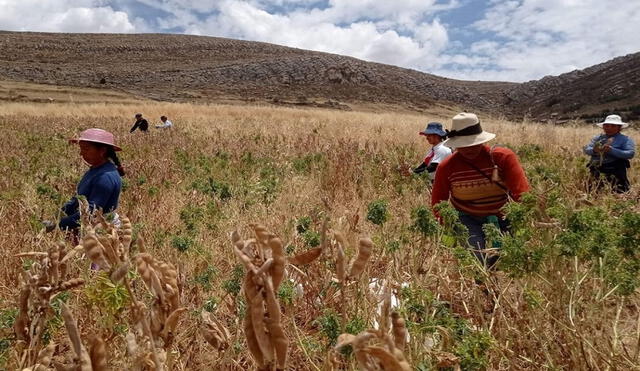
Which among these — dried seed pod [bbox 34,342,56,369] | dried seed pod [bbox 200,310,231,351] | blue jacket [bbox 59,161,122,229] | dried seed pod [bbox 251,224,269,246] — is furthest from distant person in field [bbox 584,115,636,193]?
dried seed pod [bbox 34,342,56,369]

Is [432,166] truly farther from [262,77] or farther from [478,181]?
[262,77]

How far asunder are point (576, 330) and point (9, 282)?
283 cm

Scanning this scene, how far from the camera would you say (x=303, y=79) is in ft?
201

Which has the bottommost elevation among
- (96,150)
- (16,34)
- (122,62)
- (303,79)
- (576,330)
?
(576,330)

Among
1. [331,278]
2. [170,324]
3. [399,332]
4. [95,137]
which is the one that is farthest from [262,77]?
[399,332]

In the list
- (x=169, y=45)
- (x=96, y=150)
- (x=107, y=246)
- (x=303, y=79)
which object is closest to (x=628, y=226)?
(x=107, y=246)

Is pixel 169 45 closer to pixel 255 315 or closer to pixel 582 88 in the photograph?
pixel 582 88

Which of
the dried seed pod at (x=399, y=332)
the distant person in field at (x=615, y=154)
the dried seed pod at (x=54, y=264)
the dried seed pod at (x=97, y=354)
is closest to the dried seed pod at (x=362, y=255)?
the dried seed pod at (x=399, y=332)

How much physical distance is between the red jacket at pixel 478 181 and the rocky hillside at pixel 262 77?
127 feet

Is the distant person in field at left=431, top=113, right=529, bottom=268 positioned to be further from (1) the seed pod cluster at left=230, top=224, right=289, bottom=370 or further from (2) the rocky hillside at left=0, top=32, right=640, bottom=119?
(2) the rocky hillside at left=0, top=32, right=640, bottom=119

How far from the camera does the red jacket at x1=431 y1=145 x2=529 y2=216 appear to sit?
3.46 m

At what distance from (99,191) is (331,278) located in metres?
2.31

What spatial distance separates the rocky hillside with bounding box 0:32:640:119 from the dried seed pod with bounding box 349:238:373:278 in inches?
1607

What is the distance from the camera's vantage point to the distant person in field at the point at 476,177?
3451 millimetres
